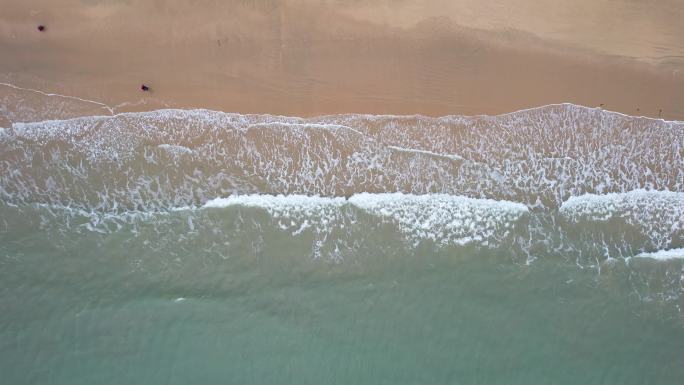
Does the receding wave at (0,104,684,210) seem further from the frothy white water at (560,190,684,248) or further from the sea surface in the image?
the frothy white water at (560,190,684,248)

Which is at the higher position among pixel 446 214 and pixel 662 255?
pixel 446 214

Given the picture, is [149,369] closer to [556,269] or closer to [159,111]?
[159,111]

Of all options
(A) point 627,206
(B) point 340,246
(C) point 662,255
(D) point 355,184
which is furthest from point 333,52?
(C) point 662,255

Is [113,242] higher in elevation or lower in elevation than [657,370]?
higher

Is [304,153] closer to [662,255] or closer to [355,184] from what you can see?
[355,184]

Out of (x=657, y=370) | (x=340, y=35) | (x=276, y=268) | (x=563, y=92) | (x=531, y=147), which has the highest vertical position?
(x=340, y=35)

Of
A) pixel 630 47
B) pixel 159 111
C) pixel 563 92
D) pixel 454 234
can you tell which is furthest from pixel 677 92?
pixel 159 111
